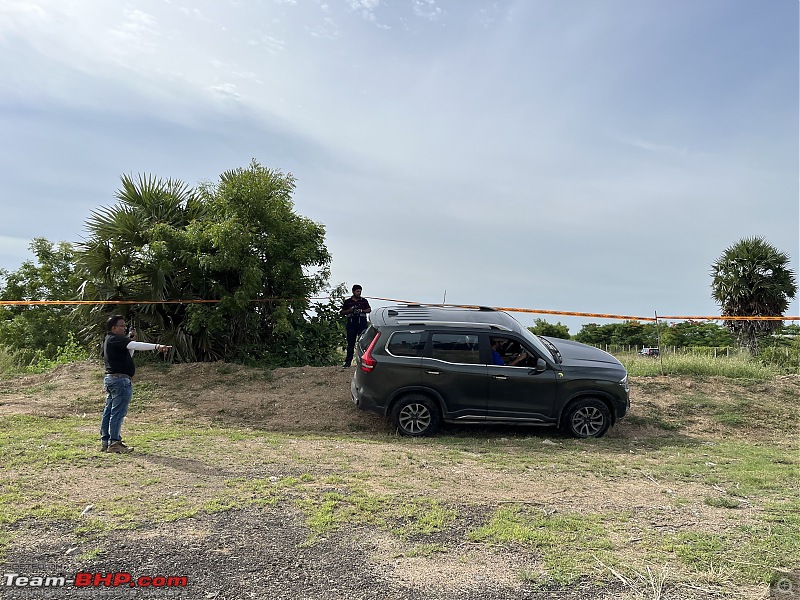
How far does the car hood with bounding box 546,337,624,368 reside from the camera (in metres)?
9.38

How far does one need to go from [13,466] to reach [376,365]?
4520 millimetres

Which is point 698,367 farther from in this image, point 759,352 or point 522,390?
point 522,390

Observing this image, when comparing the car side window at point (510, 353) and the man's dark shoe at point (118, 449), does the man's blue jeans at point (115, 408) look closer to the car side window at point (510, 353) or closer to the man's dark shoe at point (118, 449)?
the man's dark shoe at point (118, 449)

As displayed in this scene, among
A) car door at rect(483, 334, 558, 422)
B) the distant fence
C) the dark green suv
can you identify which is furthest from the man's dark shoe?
the distant fence

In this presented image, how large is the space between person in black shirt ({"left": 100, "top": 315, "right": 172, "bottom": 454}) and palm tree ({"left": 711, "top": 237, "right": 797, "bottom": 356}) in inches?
718

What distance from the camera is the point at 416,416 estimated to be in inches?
361

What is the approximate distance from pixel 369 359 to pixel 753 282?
1697cm

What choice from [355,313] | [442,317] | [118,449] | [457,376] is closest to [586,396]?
[457,376]

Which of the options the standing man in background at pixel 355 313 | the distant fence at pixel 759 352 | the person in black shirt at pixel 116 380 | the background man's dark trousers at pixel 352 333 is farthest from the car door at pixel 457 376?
the distant fence at pixel 759 352

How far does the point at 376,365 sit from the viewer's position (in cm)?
898

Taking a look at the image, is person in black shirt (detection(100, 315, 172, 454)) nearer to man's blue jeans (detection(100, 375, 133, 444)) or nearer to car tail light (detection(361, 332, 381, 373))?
man's blue jeans (detection(100, 375, 133, 444))

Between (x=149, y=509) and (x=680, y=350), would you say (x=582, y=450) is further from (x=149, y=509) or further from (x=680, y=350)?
(x=680, y=350)

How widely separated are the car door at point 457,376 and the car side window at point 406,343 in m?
0.13

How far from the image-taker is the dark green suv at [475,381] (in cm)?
903
